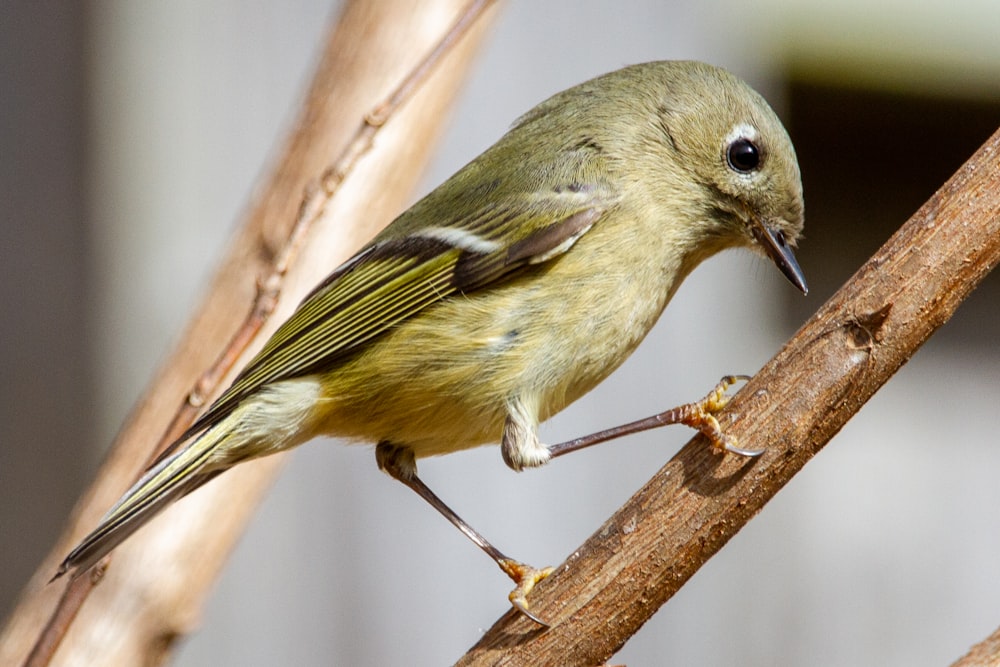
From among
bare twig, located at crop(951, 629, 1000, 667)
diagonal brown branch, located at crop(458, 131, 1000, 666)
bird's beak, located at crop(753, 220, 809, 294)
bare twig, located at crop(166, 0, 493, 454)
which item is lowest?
bare twig, located at crop(951, 629, 1000, 667)

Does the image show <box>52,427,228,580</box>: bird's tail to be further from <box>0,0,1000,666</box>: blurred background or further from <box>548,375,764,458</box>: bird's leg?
<box>0,0,1000,666</box>: blurred background

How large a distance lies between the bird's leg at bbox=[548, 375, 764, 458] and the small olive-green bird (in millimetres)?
14

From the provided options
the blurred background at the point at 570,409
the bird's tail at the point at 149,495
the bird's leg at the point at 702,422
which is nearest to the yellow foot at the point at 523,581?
the bird's leg at the point at 702,422

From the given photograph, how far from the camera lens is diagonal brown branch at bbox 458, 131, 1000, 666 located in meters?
1.05

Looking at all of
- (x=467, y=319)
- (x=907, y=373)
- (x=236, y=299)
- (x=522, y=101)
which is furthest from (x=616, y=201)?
(x=907, y=373)

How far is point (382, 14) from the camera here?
171 cm

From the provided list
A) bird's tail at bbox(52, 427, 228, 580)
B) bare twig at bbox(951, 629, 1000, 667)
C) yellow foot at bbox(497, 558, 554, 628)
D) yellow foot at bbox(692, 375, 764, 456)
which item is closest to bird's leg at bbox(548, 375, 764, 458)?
yellow foot at bbox(692, 375, 764, 456)

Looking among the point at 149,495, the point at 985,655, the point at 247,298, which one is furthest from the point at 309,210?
the point at 985,655

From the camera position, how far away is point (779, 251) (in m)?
1.50

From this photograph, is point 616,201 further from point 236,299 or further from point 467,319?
point 236,299

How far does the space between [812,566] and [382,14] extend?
1694 millimetres

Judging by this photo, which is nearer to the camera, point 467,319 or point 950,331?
point 467,319

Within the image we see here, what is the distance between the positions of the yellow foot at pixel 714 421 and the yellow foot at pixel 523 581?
0.83 ft

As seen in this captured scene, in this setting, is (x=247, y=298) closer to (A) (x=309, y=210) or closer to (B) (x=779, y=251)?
(A) (x=309, y=210)
